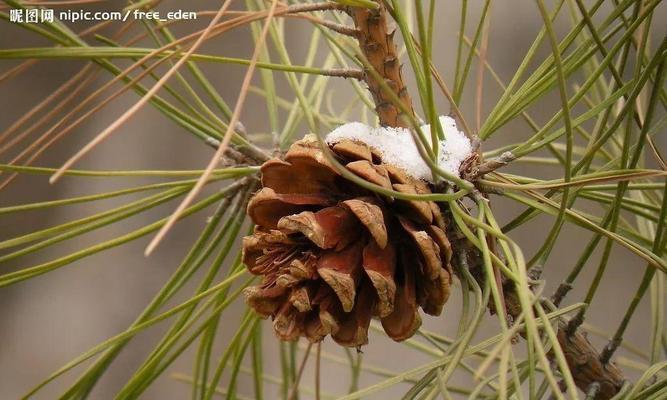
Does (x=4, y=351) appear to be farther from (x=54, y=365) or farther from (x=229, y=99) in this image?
(x=229, y=99)

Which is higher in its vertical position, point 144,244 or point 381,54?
point 381,54

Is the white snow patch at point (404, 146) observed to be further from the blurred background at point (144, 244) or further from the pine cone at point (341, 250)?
the blurred background at point (144, 244)

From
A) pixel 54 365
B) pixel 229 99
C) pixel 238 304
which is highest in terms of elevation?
pixel 229 99

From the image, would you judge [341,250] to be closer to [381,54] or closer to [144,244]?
[381,54]

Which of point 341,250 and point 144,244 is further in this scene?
point 144,244

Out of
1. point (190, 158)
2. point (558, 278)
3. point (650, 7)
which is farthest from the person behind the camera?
point (190, 158)

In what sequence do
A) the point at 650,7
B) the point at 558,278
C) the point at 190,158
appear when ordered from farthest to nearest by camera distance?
1. the point at 190,158
2. the point at 558,278
3. the point at 650,7

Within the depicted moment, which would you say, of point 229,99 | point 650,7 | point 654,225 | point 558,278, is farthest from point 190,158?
point 650,7

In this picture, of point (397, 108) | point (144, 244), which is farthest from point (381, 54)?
point (144, 244)
